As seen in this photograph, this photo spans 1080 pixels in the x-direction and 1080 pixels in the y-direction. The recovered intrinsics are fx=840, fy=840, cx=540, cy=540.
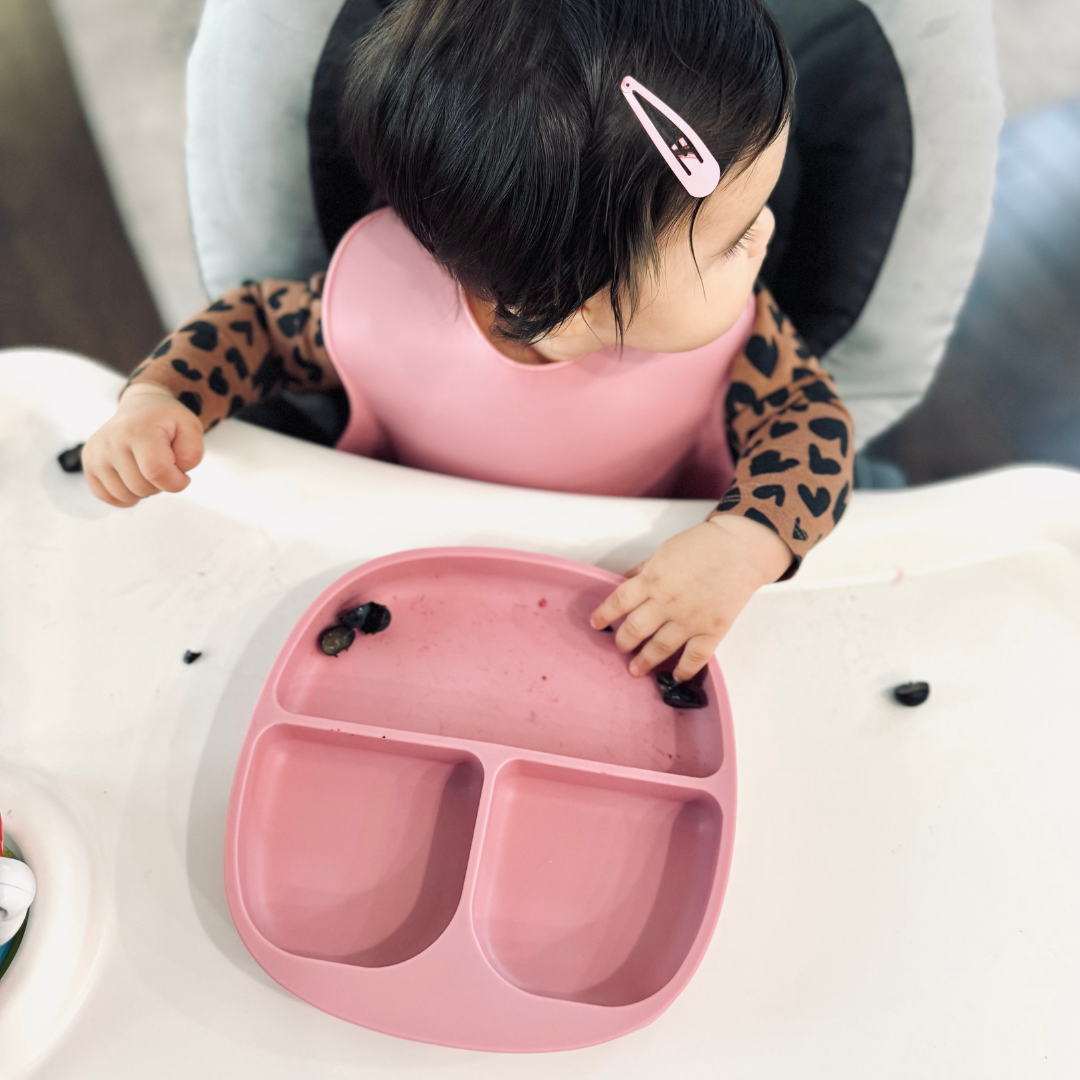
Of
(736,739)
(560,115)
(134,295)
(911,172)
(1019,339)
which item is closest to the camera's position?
(560,115)

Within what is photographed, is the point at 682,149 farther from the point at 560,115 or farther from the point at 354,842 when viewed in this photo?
the point at 354,842

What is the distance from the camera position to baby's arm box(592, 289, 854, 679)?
0.51 metres

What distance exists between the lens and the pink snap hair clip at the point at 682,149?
0.38 meters

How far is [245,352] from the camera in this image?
662 mm

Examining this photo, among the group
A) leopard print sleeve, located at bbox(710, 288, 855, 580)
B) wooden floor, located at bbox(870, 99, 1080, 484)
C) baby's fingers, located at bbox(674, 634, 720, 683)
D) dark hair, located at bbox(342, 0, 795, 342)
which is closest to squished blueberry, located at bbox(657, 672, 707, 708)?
baby's fingers, located at bbox(674, 634, 720, 683)

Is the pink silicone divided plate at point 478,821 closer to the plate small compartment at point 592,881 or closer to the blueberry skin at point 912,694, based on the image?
the plate small compartment at point 592,881

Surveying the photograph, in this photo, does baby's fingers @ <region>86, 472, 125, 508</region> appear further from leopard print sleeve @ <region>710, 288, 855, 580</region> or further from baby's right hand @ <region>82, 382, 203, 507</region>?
leopard print sleeve @ <region>710, 288, 855, 580</region>

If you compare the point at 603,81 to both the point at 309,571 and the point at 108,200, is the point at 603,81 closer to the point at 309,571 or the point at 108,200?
the point at 309,571

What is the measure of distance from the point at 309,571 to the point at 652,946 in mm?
309

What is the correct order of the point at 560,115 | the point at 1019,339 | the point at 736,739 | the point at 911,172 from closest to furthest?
the point at 560,115, the point at 736,739, the point at 911,172, the point at 1019,339

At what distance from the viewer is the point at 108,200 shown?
4.25 ft

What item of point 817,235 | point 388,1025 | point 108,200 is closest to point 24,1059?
point 388,1025

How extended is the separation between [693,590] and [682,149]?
9.7 inches

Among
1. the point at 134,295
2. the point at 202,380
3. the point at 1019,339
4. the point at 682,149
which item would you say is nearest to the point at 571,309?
the point at 682,149
